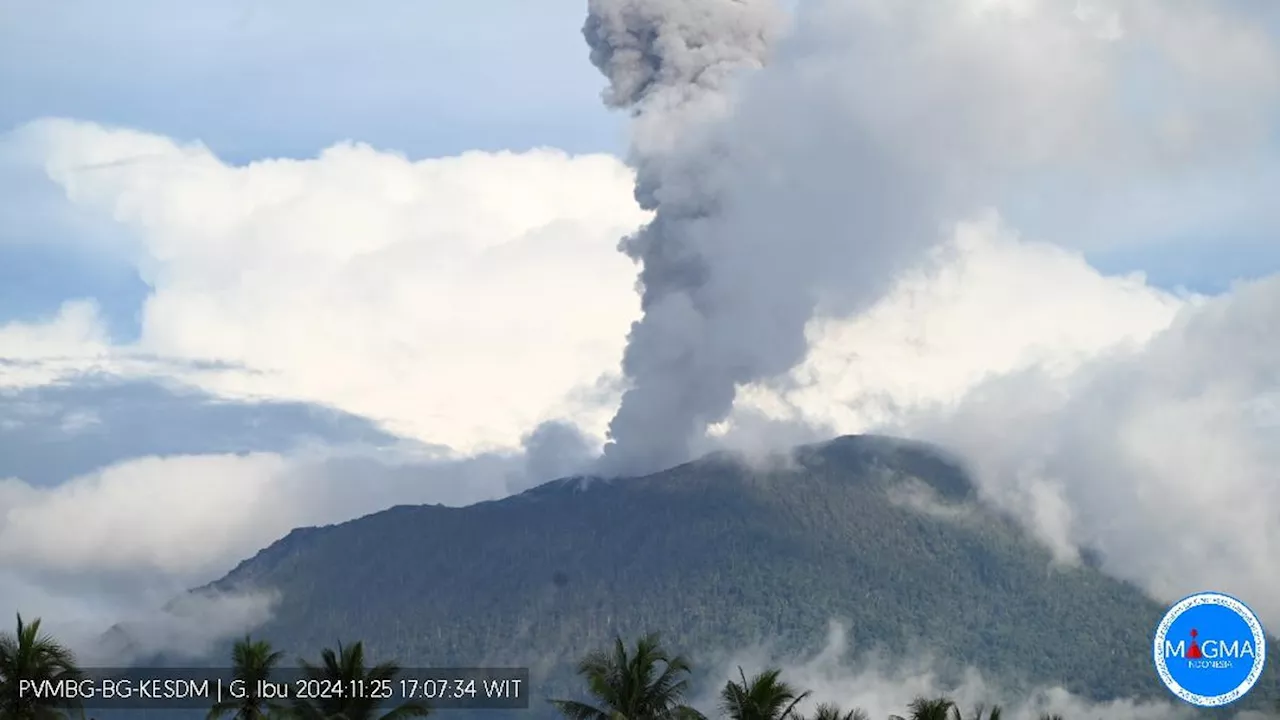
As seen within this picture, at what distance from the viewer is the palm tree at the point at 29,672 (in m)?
70.4

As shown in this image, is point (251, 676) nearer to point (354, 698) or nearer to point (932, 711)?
point (354, 698)

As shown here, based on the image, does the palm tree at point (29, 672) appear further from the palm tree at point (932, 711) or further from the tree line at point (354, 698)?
the palm tree at point (932, 711)

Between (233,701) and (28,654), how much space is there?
337 inches

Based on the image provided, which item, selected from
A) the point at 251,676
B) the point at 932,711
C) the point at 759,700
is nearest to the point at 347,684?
the point at 251,676

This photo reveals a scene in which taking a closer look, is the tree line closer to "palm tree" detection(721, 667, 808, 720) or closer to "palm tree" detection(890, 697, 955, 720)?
"palm tree" detection(721, 667, 808, 720)

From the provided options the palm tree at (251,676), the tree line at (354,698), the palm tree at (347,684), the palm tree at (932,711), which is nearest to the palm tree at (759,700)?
the tree line at (354,698)

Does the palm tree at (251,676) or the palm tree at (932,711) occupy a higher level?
the palm tree at (251,676)

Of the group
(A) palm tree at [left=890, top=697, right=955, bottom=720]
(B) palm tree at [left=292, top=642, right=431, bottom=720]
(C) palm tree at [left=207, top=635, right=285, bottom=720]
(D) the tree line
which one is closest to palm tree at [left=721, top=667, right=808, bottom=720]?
(D) the tree line

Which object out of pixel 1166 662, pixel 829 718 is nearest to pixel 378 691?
pixel 829 718

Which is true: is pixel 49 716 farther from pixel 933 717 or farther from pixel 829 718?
pixel 933 717

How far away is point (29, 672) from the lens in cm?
7119

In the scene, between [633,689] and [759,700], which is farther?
[633,689]

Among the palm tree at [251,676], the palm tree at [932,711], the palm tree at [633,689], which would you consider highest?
the palm tree at [251,676]

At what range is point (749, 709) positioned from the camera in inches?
2928
